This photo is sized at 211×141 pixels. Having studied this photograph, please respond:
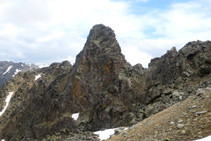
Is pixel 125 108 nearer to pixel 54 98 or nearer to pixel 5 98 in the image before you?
pixel 54 98

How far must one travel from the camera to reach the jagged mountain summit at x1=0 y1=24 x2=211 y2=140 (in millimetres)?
31672

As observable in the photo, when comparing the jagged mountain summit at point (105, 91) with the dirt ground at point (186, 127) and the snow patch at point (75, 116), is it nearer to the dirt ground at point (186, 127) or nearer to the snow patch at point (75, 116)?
the snow patch at point (75, 116)

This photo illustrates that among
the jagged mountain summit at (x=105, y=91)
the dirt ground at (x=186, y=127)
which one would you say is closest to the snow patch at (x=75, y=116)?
the jagged mountain summit at (x=105, y=91)

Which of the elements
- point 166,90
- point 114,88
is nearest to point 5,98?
point 114,88

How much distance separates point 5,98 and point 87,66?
7340cm

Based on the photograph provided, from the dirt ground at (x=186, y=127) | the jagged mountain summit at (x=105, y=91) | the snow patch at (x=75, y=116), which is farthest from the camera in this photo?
the snow patch at (x=75, y=116)

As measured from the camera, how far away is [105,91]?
47.0m

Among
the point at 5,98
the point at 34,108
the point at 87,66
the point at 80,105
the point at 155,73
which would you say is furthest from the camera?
the point at 5,98

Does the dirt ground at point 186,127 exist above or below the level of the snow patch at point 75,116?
above

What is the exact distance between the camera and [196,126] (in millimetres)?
10609

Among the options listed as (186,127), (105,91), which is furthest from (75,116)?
(186,127)

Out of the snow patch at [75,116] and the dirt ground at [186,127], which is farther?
the snow patch at [75,116]

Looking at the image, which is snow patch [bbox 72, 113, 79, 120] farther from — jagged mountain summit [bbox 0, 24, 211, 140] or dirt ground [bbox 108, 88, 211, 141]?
dirt ground [bbox 108, 88, 211, 141]

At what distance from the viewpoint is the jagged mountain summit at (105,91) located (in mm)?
31672
